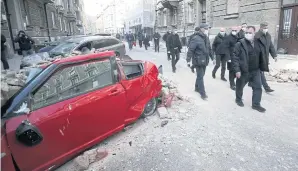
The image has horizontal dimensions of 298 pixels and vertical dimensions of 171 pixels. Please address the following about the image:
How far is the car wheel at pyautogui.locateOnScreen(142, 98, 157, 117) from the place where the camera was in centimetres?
463

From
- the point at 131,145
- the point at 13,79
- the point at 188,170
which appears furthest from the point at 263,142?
the point at 13,79

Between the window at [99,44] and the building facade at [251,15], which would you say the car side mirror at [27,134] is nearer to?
the window at [99,44]

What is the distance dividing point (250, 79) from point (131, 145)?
9.78 ft

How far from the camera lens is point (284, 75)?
7.35m

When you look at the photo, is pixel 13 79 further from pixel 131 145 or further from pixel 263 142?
pixel 263 142

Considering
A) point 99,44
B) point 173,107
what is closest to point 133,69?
point 173,107

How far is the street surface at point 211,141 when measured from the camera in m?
3.12

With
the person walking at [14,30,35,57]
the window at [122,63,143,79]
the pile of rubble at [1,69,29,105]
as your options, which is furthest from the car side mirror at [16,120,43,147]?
the person walking at [14,30,35,57]

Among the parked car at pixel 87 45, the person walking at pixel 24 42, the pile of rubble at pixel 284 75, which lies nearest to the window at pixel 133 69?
the parked car at pixel 87 45

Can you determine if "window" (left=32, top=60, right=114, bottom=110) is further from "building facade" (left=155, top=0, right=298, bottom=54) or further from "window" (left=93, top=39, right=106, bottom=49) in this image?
"building facade" (left=155, top=0, right=298, bottom=54)

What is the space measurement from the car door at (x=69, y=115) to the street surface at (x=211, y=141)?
443 mm

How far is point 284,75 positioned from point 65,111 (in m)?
7.07

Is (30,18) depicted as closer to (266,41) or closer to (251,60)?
(266,41)

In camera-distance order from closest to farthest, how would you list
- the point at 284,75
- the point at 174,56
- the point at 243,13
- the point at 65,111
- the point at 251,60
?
the point at 65,111 < the point at 251,60 < the point at 284,75 < the point at 174,56 < the point at 243,13
